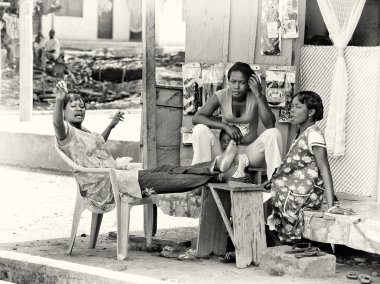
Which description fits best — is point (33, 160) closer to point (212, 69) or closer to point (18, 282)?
point (212, 69)

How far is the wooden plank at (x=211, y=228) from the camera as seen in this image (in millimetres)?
7832

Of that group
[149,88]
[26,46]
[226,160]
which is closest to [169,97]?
[149,88]

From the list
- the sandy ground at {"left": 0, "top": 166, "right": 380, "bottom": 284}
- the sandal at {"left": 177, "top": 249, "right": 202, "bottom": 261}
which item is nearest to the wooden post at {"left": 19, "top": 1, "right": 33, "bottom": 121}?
the sandy ground at {"left": 0, "top": 166, "right": 380, "bottom": 284}

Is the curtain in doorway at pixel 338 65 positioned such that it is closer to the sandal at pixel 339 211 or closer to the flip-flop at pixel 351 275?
the sandal at pixel 339 211

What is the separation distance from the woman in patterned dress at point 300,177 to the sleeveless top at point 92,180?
111cm

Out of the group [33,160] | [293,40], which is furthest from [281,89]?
[33,160]

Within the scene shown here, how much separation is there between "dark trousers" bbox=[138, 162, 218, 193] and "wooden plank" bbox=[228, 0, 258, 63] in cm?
182

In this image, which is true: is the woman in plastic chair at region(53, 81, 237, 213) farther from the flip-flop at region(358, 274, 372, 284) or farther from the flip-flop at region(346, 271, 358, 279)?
the flip-flop at region(358, 274, 372, 284)

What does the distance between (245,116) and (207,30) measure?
115 cm

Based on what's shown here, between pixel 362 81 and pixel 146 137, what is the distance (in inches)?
81.4

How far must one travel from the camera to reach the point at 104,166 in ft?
26.8

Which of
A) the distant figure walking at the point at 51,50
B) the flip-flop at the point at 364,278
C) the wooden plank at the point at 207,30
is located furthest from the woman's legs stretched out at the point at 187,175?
the distant figure walking at the point at 51,50

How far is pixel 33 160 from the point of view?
14914 millimetres

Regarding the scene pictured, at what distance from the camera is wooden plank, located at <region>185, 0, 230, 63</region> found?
941 centimetres
